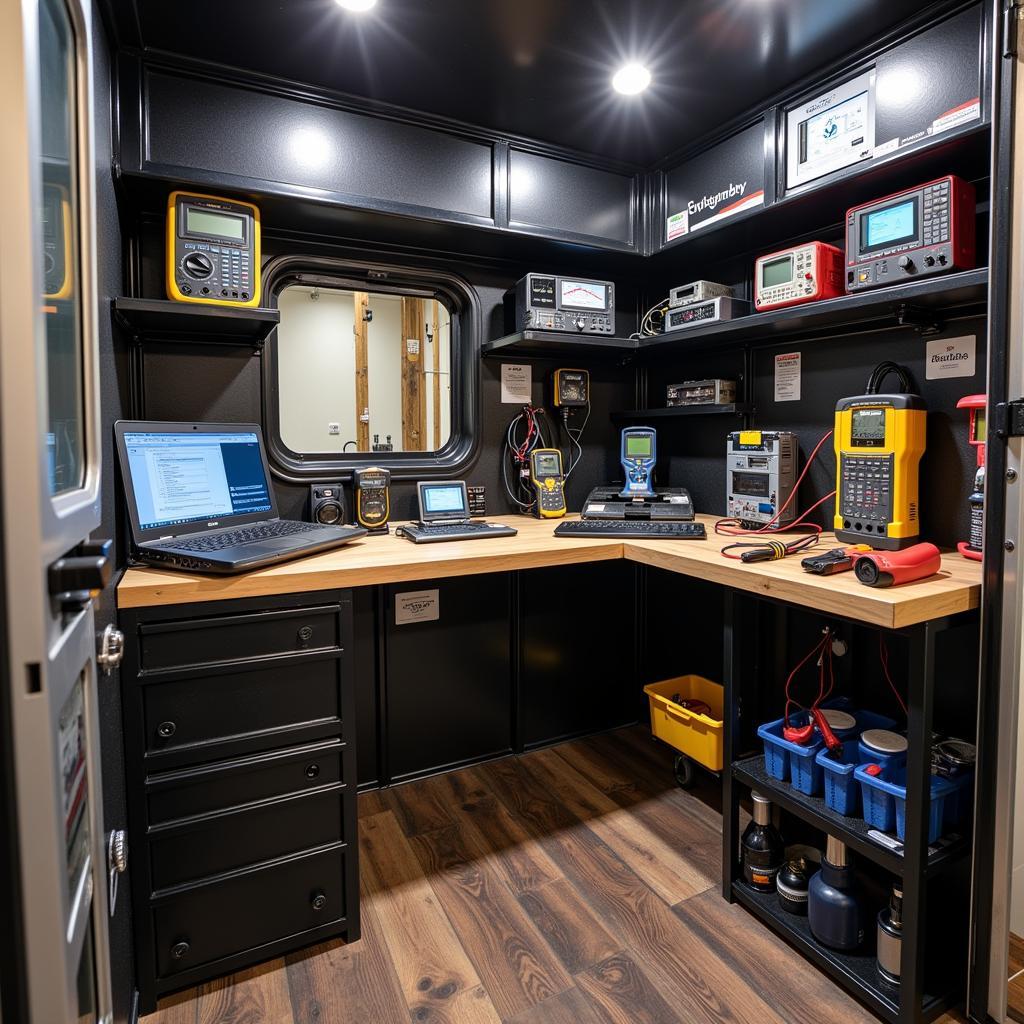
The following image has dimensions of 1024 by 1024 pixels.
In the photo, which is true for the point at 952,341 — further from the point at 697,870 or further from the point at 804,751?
the point at 697,870

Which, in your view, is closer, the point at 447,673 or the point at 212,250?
the point at 212,250

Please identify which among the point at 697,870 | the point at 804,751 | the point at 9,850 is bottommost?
the point at 697,870

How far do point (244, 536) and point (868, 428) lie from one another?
170cm

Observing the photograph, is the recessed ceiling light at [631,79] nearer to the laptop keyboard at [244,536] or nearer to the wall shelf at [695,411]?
the wall shelf at [695,411]

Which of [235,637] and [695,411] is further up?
[695,411]

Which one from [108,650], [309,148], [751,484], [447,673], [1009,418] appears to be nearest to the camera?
[108,650]

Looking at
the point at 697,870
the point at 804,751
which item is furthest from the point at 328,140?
the point at 697,870

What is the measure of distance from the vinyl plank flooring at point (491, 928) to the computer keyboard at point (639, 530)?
104 centimetres

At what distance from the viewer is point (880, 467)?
64.7 inches

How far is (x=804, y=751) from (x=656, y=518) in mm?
911

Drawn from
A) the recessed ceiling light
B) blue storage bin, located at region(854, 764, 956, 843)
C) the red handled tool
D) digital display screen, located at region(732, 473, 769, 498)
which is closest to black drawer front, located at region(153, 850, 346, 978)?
blue storage bin, located at region(854, 764, 956, 843)

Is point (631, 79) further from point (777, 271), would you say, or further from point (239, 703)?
point (239, 703)

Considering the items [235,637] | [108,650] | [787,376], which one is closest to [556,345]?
[787,376]

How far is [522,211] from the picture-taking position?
227cm
